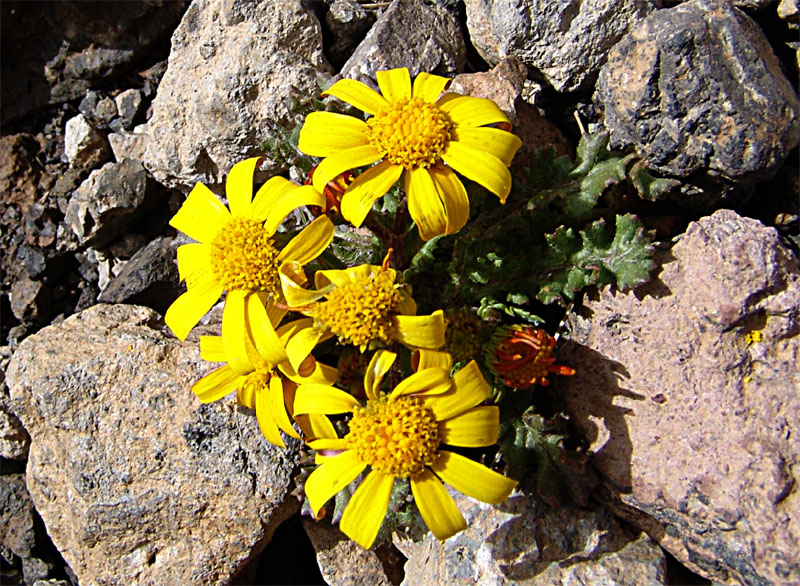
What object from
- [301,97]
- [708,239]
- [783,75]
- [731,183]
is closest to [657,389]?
[708,239]

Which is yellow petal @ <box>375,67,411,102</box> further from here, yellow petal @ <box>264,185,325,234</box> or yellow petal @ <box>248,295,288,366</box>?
yellow petal @ <box>248,295,288,366</box>

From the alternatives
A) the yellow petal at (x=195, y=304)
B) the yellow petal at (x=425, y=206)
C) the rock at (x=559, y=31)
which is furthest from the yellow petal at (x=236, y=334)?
the rock at (x=559, y=31)

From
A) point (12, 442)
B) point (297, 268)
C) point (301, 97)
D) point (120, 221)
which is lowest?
point (12, 442)

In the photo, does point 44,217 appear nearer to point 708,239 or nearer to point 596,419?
point 596,419

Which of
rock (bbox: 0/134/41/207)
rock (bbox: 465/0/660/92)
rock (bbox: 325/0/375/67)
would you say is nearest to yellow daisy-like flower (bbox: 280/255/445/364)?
rock (bbox: 465/0/660/92)

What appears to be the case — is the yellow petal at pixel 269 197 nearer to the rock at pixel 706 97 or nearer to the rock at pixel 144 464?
the rock at pixel 144 464

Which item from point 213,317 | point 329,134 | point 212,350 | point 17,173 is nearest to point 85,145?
point 17,173
